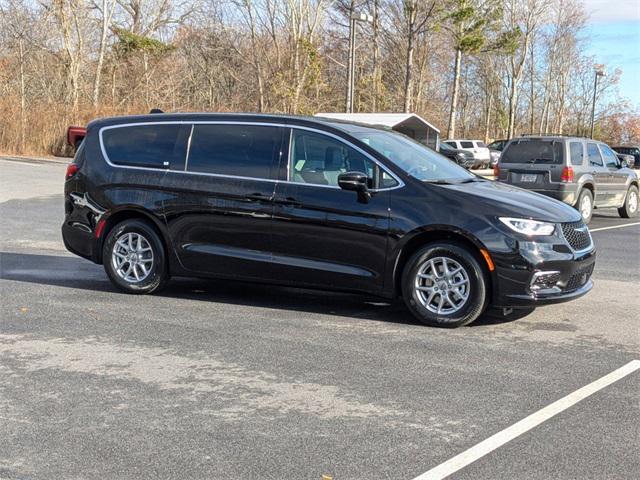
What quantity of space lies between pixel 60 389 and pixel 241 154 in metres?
3.25

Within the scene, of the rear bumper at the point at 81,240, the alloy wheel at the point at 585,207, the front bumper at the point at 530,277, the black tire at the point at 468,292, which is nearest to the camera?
the front bumper at the point at 530,277

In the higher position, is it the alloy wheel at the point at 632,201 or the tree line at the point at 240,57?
the tree line at the point at 240,57

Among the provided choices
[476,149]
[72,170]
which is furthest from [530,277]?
[476,149]

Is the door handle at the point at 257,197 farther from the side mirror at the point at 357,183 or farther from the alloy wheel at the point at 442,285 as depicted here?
the alloy wheel at the point at 442,285

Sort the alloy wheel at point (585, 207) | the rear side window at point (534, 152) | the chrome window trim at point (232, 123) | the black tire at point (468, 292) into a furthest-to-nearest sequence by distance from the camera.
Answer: the alloy wheel at point (585, 207)
the rear side window at point (534, 152)
the chrome window trim at point (232, 123)
the black tire at point (468, 292)

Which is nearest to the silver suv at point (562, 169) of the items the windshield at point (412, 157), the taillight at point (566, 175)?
the taillight at point (566, 175)

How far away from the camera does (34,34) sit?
44.9m

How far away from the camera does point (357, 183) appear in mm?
7000

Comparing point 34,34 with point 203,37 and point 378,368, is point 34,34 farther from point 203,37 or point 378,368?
point 378,368

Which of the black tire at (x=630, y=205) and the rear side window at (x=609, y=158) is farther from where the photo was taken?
the black tire at (x=630, y=205)

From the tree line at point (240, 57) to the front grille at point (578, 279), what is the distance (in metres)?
23.6

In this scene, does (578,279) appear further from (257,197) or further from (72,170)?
(72,170)

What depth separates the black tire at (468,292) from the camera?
22.4 ft

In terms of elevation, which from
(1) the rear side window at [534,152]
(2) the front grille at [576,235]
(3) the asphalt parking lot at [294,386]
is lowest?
(3) the asphalt parking lot at [294,386]
